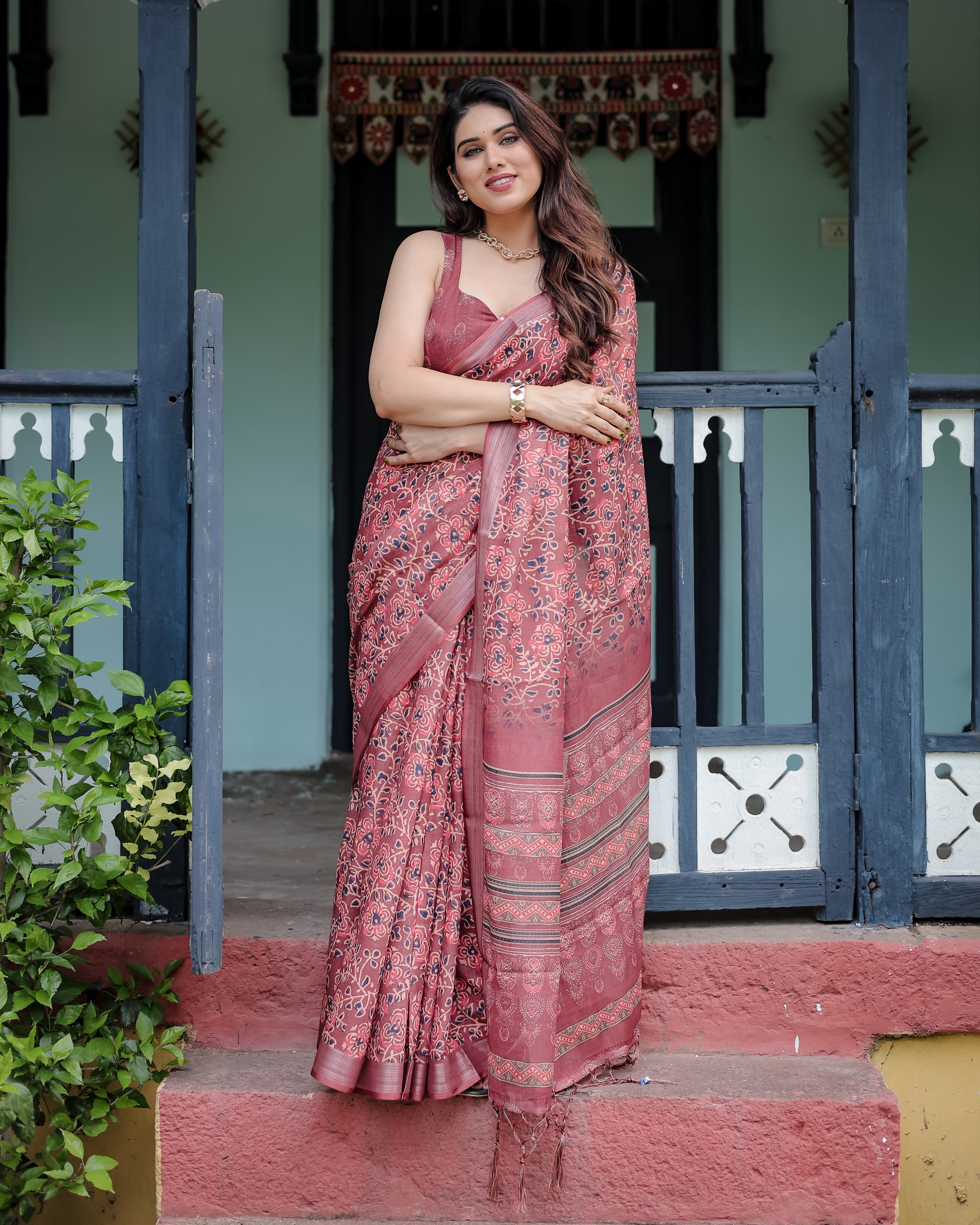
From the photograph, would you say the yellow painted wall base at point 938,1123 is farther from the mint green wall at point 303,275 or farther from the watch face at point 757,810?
the mint green wall at point 303,275

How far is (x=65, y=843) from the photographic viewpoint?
2422 mm

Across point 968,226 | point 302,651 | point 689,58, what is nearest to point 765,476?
point 968,226

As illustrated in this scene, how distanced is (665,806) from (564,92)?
10.3ft

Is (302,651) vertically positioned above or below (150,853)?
above

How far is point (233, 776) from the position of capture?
15.6 ft

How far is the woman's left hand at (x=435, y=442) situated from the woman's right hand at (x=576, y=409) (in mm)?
119

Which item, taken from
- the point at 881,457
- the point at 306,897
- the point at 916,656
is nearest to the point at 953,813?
the point at 916,656

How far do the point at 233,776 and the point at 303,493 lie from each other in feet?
3.84

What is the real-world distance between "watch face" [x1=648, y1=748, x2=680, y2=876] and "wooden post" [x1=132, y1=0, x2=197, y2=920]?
1.08 meters

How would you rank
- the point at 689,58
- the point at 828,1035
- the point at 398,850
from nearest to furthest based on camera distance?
the point at 398,850, the point at 828,1035, the point at 689,58

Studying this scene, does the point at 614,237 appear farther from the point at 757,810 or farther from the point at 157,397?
the point at 757,810

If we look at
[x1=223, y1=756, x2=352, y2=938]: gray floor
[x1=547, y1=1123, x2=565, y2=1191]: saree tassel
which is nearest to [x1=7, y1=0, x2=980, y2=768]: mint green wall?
[x1=223, y1=756, x2=352, y2=938]: gray floor

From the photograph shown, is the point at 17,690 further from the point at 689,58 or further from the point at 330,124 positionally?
the point at 689,58

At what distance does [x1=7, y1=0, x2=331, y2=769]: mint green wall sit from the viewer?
4.72 metres
